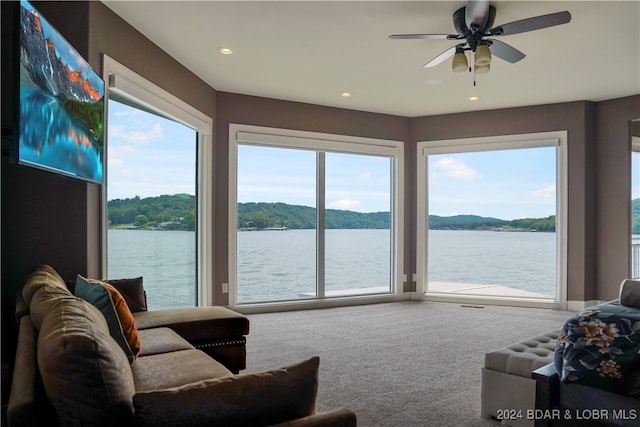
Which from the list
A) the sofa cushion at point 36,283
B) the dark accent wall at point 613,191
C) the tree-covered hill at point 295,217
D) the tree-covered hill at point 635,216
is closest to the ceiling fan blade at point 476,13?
the sofa cushion at point 36,283

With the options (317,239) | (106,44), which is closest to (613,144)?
(317,239)

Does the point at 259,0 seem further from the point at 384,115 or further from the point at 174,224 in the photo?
the point at 384,115

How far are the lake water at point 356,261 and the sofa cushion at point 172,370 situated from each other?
101 inches

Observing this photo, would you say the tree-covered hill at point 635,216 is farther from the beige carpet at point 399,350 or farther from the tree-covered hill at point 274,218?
the beige carpet at point 399,350

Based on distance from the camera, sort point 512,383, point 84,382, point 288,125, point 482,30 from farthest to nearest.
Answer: point 288,125 < point 482,30 < point 512,383 < point 84,382

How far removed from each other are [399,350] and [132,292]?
88.6 inches

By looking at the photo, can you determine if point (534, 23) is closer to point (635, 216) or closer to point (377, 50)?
point (377, 50)

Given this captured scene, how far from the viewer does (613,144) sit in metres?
5.91

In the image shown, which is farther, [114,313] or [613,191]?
[613,191]

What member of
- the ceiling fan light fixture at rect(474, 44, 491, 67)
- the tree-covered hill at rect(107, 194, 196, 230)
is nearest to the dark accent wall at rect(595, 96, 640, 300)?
the ceiling fan light fixture at rect(474, 44, 491, 67)

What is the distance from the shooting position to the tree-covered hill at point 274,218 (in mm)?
4254

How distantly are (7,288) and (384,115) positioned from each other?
17.0 ft

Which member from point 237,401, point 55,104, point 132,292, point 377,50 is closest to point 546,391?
point 237,401

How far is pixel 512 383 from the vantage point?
2643 mm
